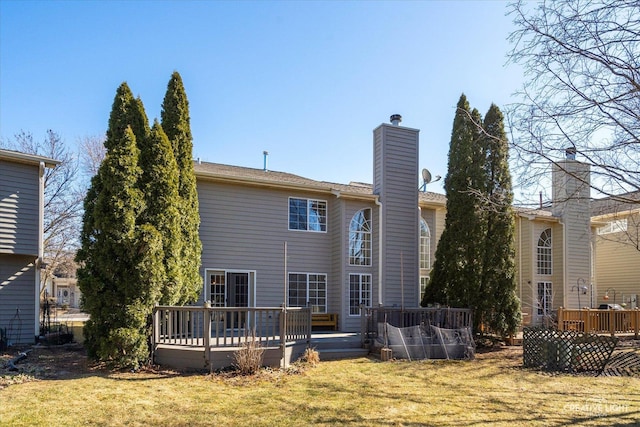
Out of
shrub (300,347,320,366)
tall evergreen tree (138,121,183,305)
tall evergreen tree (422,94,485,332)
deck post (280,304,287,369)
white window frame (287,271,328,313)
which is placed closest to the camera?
deck post (280,304,287,369)

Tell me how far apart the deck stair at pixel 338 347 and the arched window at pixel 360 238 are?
138 inches

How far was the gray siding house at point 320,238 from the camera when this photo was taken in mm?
13219

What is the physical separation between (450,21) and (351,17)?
13.4ft

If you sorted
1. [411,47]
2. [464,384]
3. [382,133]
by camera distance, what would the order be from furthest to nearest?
[382,133] → [411,47] → [464,384]

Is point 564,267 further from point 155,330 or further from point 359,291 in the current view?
point 155,330

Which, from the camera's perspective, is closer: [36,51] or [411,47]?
[411,47]

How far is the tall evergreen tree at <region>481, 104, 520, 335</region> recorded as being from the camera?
12500 millimetres

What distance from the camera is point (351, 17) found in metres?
10.8

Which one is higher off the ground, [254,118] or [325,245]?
[254,118]

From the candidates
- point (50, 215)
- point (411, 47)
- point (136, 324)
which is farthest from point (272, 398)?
point (50, 215)

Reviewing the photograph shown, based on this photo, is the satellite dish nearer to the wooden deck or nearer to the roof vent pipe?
the wooden deck

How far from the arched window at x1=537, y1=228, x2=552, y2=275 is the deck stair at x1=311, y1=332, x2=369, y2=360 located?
1113 cm

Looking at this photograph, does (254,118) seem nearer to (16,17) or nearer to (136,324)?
(16,17)

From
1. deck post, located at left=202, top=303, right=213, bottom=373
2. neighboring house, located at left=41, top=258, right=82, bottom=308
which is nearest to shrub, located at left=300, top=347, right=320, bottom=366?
deck post, located at left=202, top=303, right=213, bottom=373
